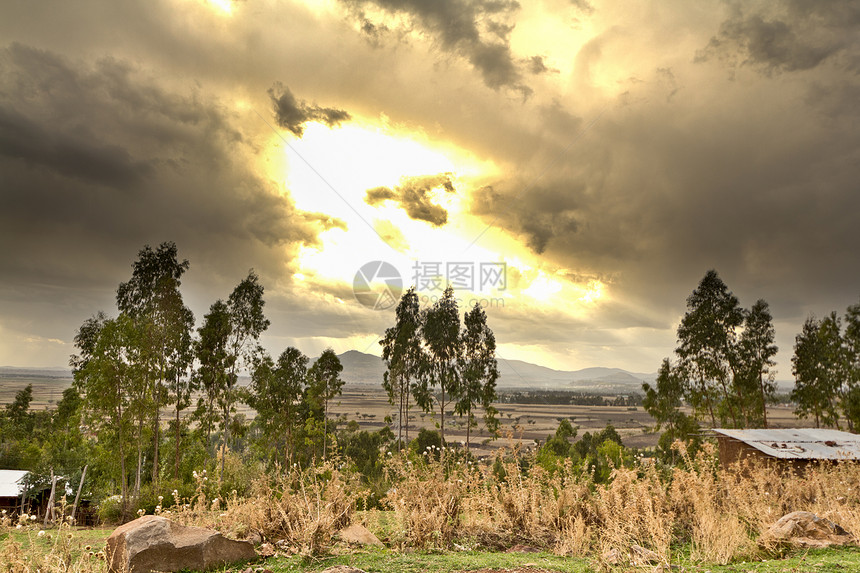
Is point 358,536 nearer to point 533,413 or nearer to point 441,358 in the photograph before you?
point 441,358

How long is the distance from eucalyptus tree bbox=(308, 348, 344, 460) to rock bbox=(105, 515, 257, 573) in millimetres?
27315

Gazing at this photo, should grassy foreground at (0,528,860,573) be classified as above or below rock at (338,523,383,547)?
above

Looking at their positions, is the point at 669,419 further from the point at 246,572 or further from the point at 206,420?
the point at 246,572

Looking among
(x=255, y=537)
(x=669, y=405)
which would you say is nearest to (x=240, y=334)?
(x=255, y=537)

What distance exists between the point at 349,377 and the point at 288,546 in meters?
189

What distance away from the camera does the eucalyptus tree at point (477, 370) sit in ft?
99.7

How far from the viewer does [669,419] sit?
1177 inches

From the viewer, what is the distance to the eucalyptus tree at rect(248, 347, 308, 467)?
28.5 metres

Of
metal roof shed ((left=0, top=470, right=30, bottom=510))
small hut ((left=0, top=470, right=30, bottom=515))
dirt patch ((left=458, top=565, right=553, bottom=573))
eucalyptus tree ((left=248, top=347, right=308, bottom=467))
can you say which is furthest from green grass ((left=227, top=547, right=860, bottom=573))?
metal roof shed ((left=0, top=470, right=30, bottom=510))

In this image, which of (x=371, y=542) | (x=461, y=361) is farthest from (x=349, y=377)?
(x=371, y=542)

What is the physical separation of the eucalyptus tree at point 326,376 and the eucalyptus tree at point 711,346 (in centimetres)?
2299

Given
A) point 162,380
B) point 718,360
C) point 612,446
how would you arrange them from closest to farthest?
point 162,380
point 718,360
point 612,446

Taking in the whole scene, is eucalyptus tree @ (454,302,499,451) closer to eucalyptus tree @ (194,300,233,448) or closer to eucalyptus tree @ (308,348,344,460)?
eucalyptus tree @ (308,348,344,460)

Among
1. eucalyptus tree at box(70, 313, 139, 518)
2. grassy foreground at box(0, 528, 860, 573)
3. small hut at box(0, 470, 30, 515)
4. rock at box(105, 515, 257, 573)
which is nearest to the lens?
grassy foreground at box(0, 528, 860, 573)
